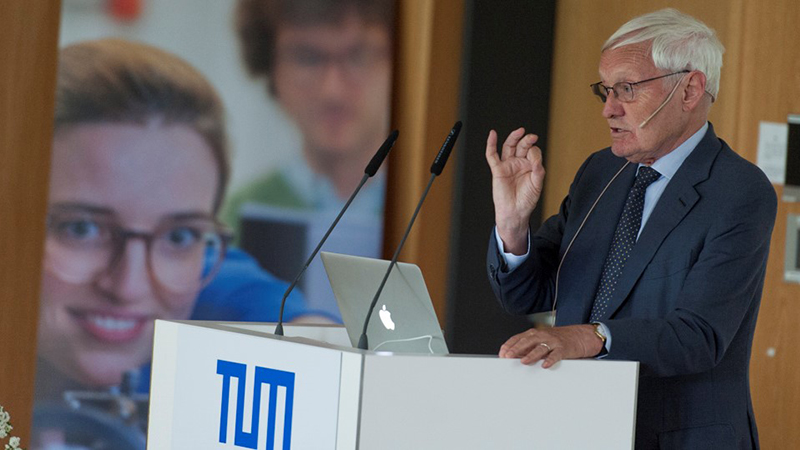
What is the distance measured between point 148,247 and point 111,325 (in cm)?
32

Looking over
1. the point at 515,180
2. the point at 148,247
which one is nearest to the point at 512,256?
the point at 515,180

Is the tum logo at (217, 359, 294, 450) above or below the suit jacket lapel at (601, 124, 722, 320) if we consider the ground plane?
below

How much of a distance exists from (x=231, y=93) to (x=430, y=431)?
2.72 metres

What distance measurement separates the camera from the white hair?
2.22m

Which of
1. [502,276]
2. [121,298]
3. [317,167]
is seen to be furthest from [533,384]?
[317,167]

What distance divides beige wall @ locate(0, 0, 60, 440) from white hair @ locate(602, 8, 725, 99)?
223cm

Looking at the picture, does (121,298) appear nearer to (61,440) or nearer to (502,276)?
(61,440)

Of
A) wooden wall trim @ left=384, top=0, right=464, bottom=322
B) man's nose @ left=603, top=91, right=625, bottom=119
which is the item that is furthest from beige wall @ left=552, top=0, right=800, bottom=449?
man's nose @ left=603, top=91, right=625, bottom=119

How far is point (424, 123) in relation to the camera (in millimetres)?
4406

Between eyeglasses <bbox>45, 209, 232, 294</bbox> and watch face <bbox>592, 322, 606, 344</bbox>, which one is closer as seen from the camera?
watch face <bbox>592, 322, 606, 344</bbox>

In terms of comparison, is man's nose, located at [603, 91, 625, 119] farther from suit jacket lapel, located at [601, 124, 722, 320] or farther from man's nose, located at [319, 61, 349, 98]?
man's nose, located at [319, 61, 349, 98]

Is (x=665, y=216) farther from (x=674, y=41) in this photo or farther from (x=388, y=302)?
(x=388, y=302)

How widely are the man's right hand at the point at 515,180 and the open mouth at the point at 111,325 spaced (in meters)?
2.05

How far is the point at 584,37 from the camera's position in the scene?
187 inches
